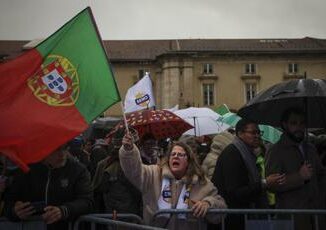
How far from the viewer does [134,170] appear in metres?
5.23

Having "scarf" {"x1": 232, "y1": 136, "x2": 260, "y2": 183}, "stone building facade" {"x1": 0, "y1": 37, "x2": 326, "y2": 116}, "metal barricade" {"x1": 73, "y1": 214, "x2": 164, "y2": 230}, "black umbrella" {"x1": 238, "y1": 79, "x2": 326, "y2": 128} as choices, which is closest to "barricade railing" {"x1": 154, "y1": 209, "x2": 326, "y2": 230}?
"metal barricade" {"x1": 73, "y1": 214, "x2": 164, "y2": 230}

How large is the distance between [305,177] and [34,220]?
2542mm

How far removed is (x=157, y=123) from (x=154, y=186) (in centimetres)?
369

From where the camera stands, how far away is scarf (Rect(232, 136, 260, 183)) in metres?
5.90

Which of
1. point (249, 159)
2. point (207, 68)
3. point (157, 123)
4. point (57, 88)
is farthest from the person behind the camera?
point (207, 68)

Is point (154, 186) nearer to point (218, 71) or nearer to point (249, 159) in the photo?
point (249, 159)

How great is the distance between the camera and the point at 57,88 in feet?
16.3

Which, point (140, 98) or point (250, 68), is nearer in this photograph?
point (140, 98)

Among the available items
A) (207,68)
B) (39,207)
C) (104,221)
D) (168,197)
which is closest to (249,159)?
(168,197)

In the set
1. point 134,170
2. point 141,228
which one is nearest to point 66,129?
point 134,170

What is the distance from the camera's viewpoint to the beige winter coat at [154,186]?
515cm

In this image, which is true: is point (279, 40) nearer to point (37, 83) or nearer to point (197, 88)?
point (197, 88)

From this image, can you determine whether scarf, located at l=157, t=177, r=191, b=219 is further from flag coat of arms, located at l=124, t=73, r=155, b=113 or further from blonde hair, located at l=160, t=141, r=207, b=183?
flag coat of arms, located at l=124, t=73, r=155, b=113

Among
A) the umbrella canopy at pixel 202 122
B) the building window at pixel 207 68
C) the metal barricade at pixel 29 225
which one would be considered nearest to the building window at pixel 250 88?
the building window at pixel 207 68
